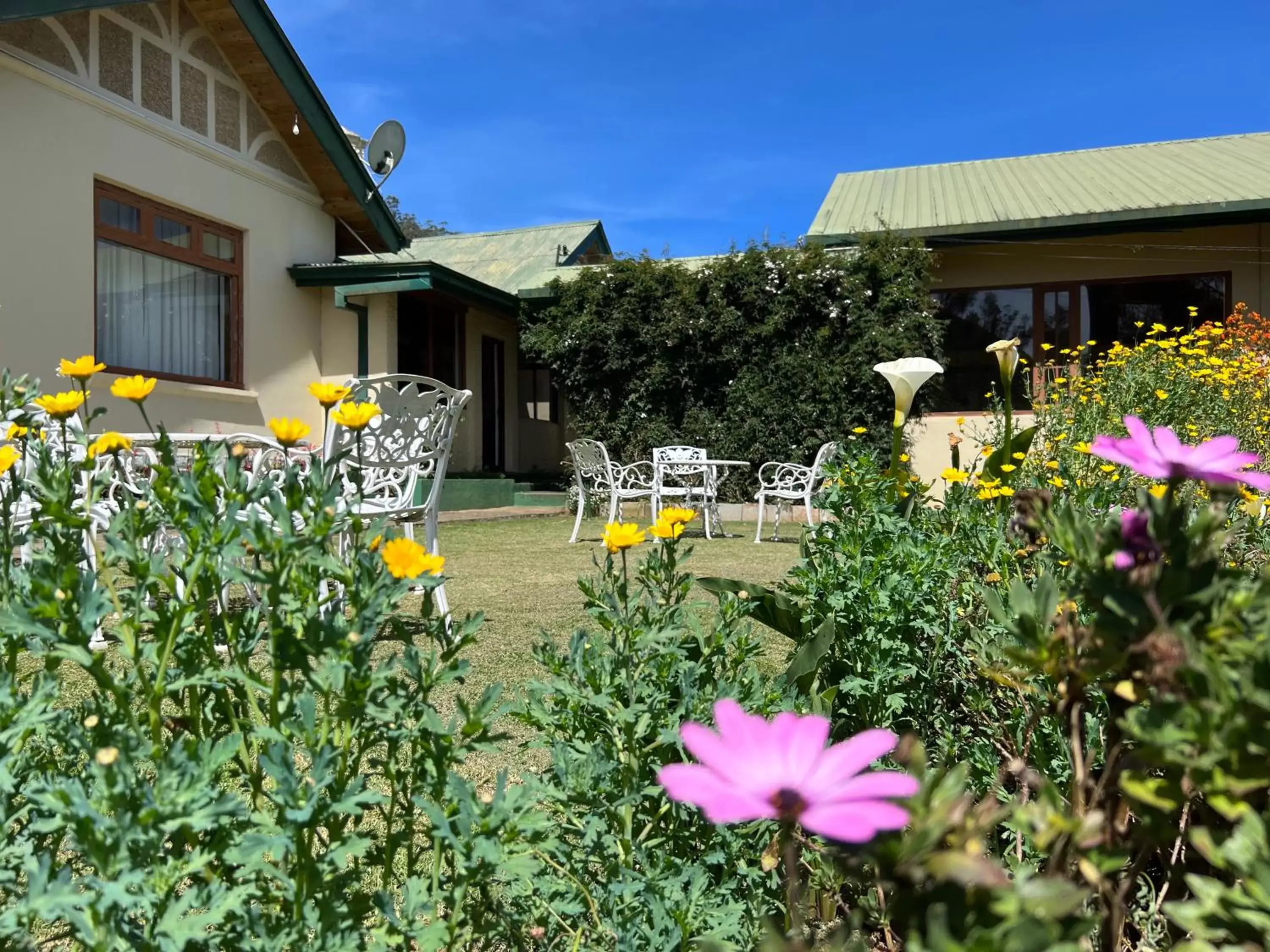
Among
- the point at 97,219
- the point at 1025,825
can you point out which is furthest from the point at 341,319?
the point at 1025,825

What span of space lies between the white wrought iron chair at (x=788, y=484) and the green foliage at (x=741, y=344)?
44 cm

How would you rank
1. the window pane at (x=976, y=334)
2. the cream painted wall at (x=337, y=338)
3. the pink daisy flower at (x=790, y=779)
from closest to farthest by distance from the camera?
the pink daisy flower at (x=790, y=779), the cream painted wall at (x=337, y=338), the window pane at (x=976, y=334)

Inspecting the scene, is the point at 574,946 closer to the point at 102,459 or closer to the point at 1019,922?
the point at 1019,922

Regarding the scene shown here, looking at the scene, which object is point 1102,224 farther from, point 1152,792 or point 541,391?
point 1152,792

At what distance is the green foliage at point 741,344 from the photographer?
1030cm

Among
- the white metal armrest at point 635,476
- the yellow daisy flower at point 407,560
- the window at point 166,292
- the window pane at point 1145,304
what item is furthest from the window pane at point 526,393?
the yellow daisy flower at point 407,560

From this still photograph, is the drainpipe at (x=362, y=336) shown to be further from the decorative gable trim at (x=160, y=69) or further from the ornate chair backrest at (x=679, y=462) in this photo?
the ornate chair backrest at (x=679, y=462)

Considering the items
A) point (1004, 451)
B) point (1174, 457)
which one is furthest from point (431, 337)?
point (1174, 457)

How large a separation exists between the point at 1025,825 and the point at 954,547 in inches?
57.8

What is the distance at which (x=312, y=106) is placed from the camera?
915cm

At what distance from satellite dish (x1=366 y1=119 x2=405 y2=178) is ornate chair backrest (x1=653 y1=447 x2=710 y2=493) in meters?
4.85

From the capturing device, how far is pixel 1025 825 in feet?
1.53

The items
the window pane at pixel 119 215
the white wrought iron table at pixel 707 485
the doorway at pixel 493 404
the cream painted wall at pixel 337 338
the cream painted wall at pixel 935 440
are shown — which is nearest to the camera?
the window pane at pixel 119 215

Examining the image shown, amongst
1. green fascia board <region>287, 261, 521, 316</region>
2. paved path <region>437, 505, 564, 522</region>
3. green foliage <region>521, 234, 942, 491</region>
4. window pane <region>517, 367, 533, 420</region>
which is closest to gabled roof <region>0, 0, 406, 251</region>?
green fascia board <region>287, 261, 521, 316</region>
